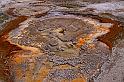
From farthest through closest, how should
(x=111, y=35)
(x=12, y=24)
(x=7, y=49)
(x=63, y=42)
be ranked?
(x=12, y=24) → (x=111, y=35) → (x=63, y=42) → (x=7, y=49)

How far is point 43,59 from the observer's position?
181 inches

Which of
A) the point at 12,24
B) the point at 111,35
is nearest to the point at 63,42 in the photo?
the point at 111,35

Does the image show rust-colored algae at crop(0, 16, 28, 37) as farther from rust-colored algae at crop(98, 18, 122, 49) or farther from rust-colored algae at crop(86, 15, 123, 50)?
rust-colored algae at crop(98, 18, 122, 49)

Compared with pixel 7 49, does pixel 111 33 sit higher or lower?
higher

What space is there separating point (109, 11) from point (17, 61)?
2.67 metres

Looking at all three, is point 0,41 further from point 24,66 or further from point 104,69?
point 104,69

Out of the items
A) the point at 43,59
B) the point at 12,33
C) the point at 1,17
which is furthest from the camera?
the point at 1,17

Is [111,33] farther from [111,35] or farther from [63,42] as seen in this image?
[63,42]

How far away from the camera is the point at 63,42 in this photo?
511 centimetres

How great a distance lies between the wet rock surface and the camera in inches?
167

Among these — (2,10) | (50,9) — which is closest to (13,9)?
(2,10)

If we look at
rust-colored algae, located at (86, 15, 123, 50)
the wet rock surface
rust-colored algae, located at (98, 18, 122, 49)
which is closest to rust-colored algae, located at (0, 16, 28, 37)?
the wet rock surface

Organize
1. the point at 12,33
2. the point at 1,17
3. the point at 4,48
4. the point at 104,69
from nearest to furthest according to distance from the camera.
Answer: the point at 104,69 → the point at 4,48 → the point at 12,33 → the point at 1,17

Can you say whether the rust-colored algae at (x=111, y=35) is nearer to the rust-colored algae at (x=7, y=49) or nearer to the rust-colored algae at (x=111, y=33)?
the rust-colored algae at (x=111, y=33)
